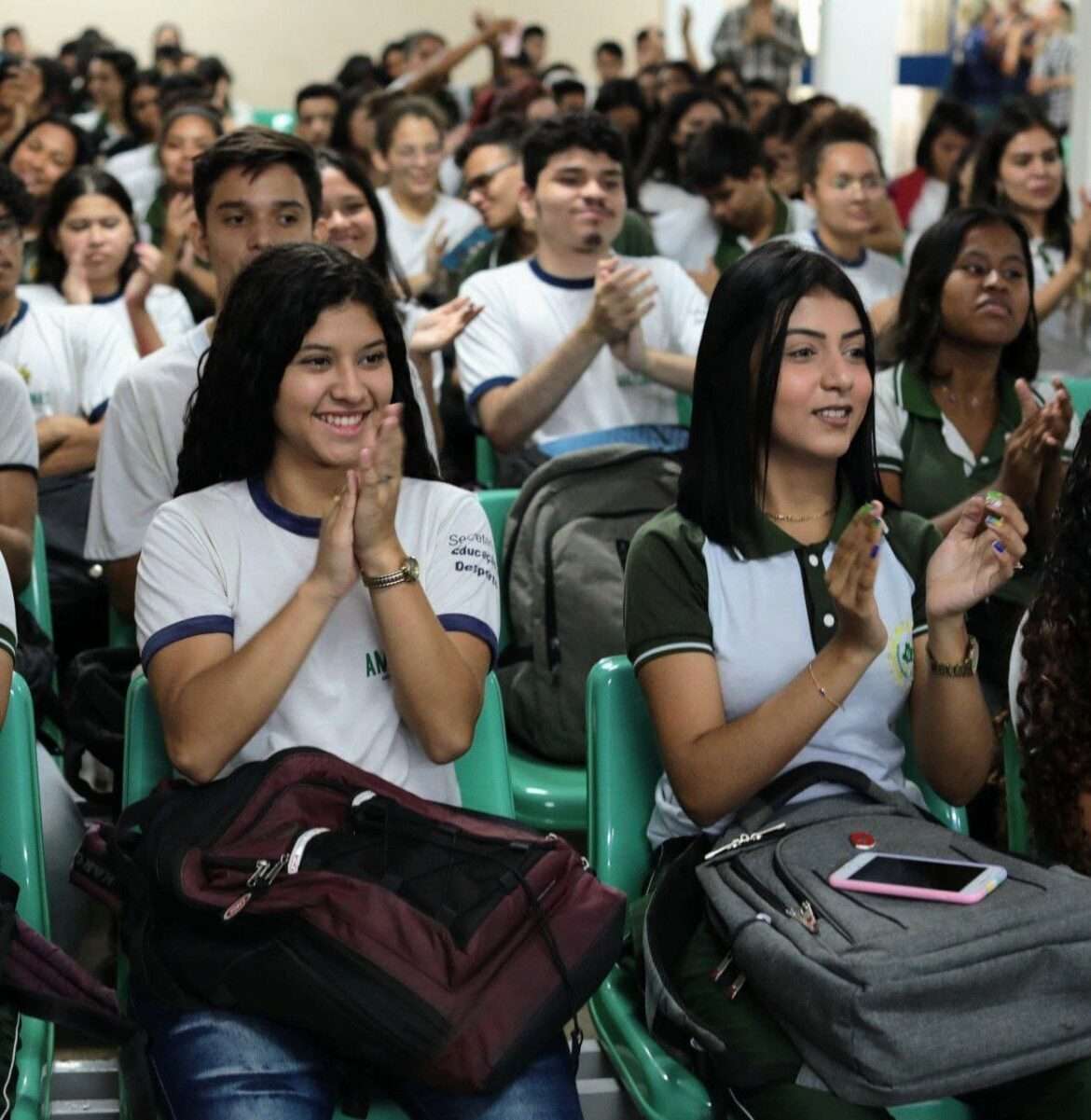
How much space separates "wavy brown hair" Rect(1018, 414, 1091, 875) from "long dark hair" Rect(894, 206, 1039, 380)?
3.51 ft

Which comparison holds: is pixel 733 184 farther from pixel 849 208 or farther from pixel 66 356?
pixel 66 356

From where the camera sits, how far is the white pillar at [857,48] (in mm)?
9562

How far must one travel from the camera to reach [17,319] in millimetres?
3641

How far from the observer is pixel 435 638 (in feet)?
6.29

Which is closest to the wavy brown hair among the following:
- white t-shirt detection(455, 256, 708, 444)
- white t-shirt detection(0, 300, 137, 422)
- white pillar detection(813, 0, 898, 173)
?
white t-shirt detection(455, 256, 708, 444)

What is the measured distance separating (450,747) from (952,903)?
551mm

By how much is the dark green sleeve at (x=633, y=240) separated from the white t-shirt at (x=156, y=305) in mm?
1077

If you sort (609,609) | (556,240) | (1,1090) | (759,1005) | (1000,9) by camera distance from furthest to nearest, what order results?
(1000,9) → (556,240) → (609,609) → (759,1005) → (1,1090)

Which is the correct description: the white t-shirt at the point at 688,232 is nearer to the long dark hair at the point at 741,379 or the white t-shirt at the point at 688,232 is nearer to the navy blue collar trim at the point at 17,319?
the navy blue collar trim at the point at 17,319

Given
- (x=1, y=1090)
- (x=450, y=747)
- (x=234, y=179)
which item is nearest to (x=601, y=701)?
(x=450, y=747)

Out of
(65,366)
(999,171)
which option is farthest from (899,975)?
(999,171)

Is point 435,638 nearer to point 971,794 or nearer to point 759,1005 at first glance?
point 759,1005

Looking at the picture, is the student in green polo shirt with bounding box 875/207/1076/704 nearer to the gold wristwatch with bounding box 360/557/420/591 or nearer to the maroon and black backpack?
the gold wristwatch with bounding box 360/557/420/591

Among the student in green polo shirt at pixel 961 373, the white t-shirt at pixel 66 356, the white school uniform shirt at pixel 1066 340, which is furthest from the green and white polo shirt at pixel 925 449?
the white t-shirt at pixel 66 356
